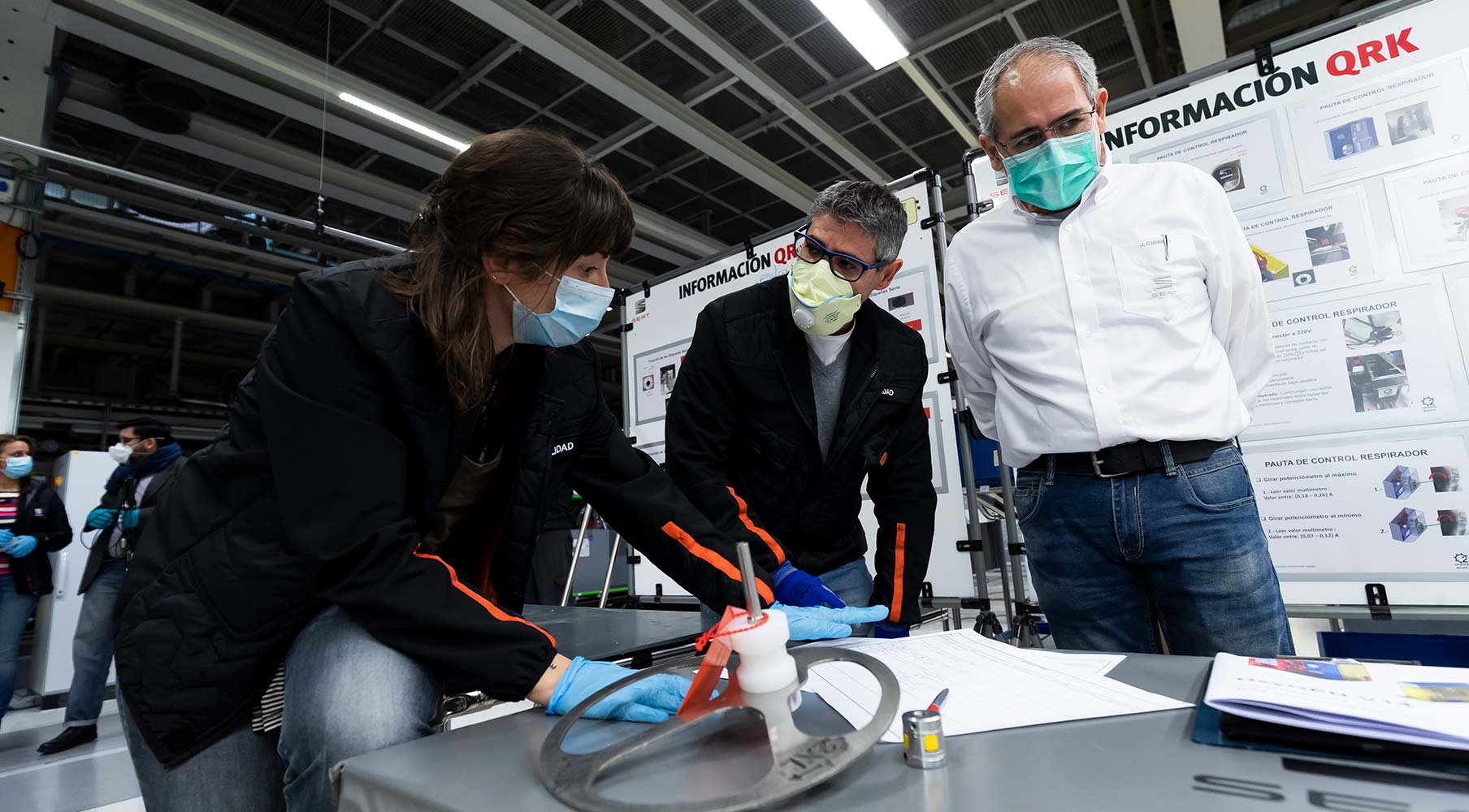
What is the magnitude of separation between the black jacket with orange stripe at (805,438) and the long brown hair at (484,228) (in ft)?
2.26

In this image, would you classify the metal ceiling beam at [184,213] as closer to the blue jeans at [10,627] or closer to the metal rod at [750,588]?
the blue jeans at [10,627]

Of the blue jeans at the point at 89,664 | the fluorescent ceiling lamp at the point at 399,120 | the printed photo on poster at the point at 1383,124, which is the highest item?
the fluorescent ceiling lamp at the point at 399,120

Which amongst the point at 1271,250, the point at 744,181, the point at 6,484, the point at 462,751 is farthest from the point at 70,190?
the point at 1271,250

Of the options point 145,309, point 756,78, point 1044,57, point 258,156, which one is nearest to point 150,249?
point 145,309

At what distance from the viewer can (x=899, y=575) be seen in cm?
156

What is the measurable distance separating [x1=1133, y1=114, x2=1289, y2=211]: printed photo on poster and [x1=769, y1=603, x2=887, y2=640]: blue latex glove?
1.82 metres

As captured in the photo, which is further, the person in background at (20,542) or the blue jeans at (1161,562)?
the person in background at (20,542)

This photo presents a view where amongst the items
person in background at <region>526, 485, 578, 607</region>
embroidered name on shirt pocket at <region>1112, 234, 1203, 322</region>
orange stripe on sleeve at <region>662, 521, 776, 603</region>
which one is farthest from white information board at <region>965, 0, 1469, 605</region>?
person in background at <region>526, 485, 578, 607</region>

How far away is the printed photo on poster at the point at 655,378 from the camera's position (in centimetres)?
372

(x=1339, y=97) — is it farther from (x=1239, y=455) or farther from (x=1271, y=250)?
(x=1239, y=455)

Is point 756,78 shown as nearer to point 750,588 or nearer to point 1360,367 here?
point 1360,367

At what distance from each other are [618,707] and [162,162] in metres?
7.42

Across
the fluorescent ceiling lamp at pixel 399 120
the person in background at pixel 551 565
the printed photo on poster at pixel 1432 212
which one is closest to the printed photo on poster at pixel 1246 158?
the printed photo on poster at pixel 1432 212

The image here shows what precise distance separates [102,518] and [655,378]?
2.65 m
